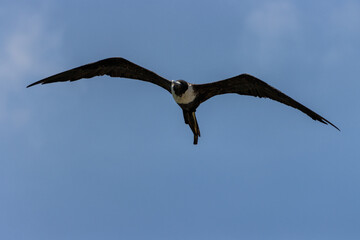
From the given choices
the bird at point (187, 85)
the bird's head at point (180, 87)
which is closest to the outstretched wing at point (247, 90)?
the bird at point (187, 85)

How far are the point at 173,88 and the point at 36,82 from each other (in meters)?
3.78

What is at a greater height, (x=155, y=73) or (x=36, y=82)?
(x=155, y=73)

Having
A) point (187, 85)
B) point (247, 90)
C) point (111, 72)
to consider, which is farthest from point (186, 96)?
point (111, 72)

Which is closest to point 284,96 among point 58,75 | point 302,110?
point 302,110

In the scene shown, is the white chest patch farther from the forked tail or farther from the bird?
the forked tail

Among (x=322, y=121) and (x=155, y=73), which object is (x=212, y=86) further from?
(x=322, y=121)

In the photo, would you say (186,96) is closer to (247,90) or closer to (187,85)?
(187,85)

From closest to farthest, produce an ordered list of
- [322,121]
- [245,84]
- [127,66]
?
[322,121]
[245,84]
[127,66]

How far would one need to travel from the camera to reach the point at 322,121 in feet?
48.6

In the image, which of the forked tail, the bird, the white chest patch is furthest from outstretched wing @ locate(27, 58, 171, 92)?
the forked tail

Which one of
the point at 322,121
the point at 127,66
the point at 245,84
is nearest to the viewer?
the point at 322,121

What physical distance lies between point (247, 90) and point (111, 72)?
3958 mm

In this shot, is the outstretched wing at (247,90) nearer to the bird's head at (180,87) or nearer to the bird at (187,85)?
the bird at (187,85)

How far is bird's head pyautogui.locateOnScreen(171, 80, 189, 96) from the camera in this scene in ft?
52.0
